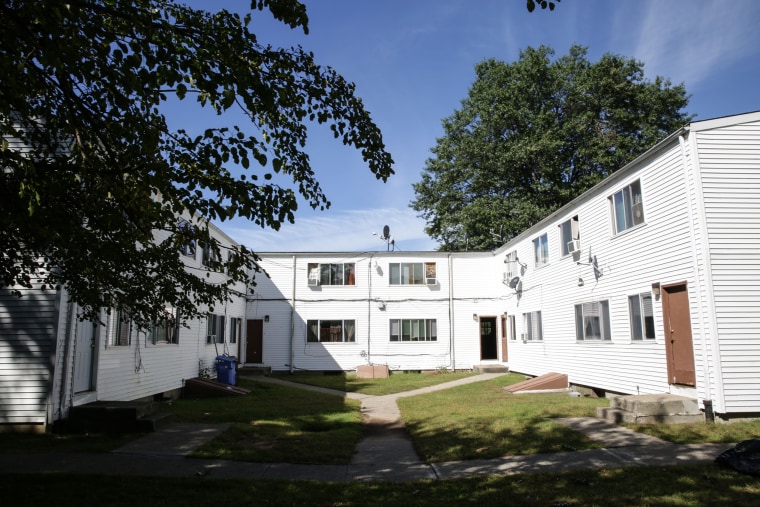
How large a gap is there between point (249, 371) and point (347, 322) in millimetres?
5108

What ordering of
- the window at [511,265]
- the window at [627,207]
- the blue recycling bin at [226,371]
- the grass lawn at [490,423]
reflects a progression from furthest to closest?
1. the window at [511,265]
2. the blue recycling bin at [226,371]
3. the window at [627,207]
4. the grass lawn at [490,423]

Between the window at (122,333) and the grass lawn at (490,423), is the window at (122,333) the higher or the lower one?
the higher one

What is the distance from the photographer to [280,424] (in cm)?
1198

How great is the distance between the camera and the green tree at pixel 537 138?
31078mm

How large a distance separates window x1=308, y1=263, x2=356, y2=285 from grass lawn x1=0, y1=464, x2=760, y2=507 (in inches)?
779

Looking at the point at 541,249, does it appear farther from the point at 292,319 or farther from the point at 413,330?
the point at 292,319

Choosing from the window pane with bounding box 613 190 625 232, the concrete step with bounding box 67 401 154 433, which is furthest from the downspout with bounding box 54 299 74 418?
the window pane with bounding box 613 190 625 232

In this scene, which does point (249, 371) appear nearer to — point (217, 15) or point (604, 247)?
point (604, 247)

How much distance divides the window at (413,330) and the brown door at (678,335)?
50.2 feet

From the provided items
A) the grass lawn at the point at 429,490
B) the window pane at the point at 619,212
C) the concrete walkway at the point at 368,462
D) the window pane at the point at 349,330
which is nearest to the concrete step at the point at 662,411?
the concrete walkway at the point at 368,462

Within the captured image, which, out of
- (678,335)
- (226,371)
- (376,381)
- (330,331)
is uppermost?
(330,331)

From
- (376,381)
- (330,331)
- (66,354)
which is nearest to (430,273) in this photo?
(330,331)

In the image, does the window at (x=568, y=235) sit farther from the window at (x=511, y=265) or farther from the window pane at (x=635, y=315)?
the window at (x=511, y=265)

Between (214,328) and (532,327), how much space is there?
39.6ft
